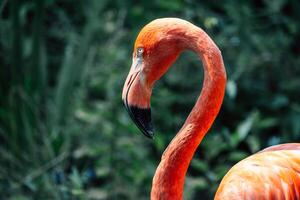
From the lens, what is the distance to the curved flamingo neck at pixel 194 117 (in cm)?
254

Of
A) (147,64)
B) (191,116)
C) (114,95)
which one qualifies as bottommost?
(114,95)

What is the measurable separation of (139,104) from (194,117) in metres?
0.20

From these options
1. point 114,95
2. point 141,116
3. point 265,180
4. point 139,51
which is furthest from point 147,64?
point 114,95

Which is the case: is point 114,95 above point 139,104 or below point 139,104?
below

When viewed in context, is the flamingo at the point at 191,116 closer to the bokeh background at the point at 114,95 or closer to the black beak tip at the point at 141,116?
the black beak tip at the point at 141,116

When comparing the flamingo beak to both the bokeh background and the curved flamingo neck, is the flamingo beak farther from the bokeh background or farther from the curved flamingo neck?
the bokeh background

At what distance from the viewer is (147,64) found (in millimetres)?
2586

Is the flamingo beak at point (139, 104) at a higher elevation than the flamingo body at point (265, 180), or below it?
higher

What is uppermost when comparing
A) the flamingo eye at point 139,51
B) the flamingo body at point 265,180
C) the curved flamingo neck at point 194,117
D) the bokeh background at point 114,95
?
the flamingo eye at point 139,51

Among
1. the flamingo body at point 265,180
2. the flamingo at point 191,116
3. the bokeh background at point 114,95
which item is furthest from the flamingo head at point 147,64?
the bokeh background at point 114,95

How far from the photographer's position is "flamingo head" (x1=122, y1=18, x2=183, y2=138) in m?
2.54

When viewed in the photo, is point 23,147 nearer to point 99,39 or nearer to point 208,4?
point 99,39

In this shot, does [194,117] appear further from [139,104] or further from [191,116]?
[139,104]

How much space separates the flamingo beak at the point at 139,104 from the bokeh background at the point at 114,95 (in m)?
1.34
